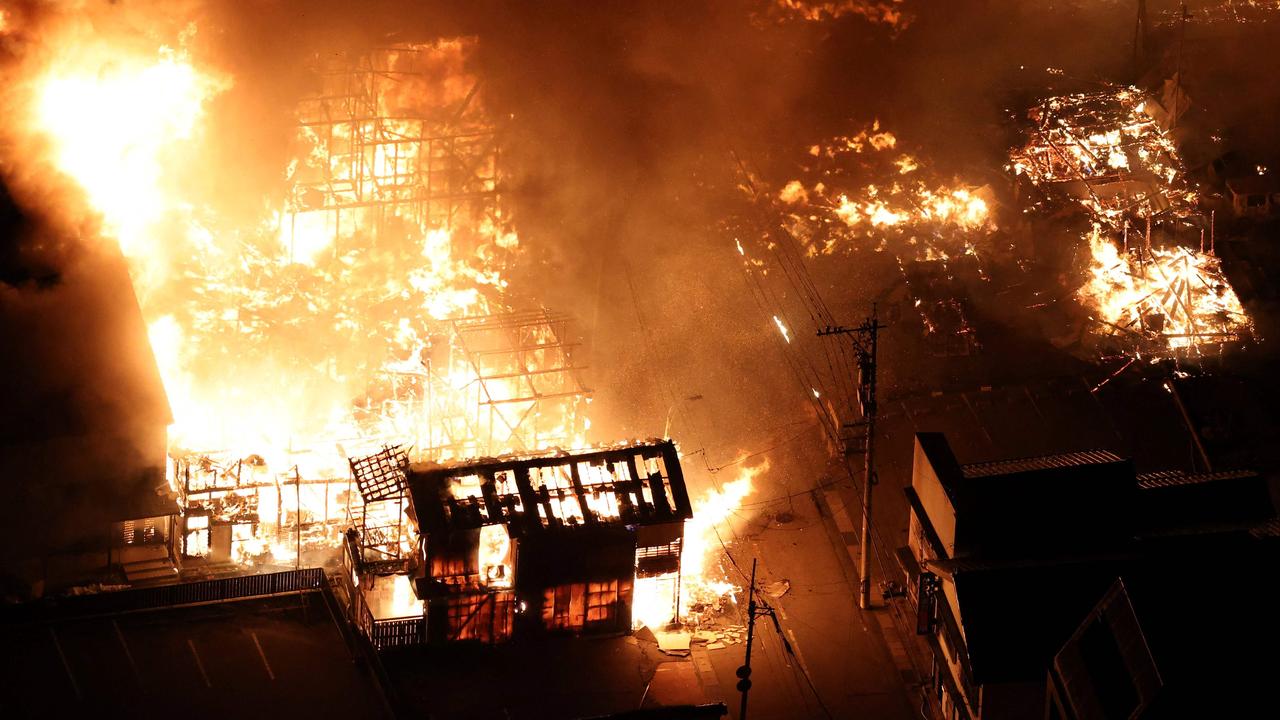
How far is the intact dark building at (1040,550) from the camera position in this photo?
65.1 ft

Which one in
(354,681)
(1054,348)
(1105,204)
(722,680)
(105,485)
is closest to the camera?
(354,681)

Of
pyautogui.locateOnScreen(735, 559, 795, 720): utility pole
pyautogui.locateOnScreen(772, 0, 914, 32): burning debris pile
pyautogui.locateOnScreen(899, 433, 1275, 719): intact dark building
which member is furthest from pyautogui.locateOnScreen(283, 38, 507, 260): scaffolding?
pyautogui.locateOnScreen(899, 433, 1275, 719): intact dark building

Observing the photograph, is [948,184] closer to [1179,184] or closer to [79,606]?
[1179,184]

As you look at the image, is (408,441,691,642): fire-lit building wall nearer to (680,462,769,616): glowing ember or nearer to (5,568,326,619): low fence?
(680,462,769,616): glowing ember

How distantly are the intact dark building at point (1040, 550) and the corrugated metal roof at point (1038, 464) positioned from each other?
0.15 ft

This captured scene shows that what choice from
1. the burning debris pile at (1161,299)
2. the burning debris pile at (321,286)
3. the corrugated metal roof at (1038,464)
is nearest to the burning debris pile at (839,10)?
the burning debris pile at (1161,299)

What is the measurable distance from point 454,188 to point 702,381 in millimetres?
12802

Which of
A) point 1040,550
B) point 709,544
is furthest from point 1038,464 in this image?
point 709,544

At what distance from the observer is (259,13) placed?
36875 mm

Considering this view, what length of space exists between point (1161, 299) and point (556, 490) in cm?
2676

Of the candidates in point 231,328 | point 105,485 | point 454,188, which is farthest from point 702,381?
point 105,485

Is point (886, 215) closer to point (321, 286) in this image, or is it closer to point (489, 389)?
point (489, 389)

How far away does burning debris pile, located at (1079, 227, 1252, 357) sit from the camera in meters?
36.8

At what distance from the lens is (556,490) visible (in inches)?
1017
